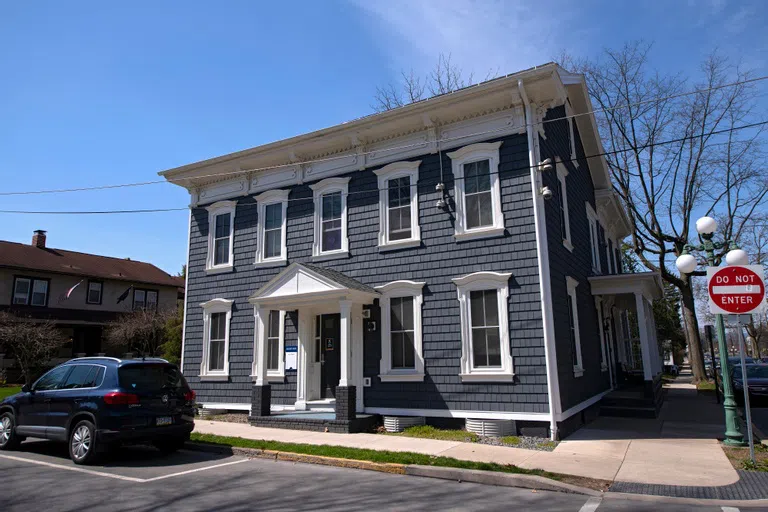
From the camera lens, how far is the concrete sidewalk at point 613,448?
24.2ft

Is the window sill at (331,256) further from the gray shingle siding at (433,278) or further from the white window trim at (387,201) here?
the white window trim at (387,201)

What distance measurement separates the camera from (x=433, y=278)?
11.7 meters

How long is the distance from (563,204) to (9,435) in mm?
12660

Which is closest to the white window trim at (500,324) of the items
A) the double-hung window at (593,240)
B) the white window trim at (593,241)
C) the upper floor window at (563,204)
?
the upper floor window at (563,204)

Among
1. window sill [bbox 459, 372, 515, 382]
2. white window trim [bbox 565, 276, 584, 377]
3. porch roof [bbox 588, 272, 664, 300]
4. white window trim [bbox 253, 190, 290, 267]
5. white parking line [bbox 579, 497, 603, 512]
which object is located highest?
white window trim [bbox 253, 190, 290, 267]

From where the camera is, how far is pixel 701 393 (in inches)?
819

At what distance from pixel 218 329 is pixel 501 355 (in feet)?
27.3

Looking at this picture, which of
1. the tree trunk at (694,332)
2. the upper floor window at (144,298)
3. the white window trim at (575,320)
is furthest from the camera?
the upper floor window at (144,298)

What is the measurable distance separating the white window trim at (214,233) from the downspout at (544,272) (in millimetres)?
8644

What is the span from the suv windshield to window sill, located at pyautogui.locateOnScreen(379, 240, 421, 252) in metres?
5.36

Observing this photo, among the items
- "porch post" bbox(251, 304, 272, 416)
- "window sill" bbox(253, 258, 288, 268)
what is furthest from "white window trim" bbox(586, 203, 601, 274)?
"porch post" bbox(251, 304, 272, 416)

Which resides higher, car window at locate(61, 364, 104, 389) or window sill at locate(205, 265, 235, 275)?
window sill at locate(205, 265, 235, 275)

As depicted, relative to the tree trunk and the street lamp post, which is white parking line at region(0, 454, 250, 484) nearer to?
the street lamp post

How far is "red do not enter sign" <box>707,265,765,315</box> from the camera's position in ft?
25.9
